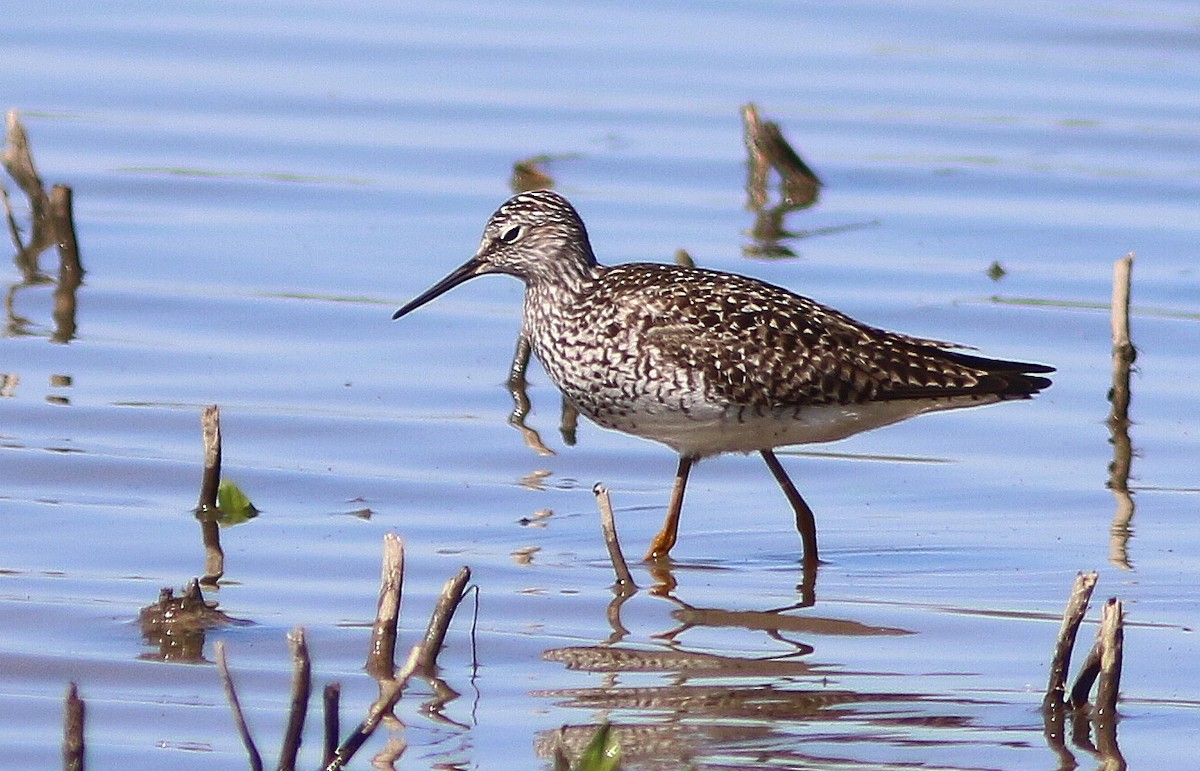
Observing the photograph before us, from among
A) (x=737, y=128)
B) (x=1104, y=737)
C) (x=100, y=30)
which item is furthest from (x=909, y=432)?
(x=100, y=30)

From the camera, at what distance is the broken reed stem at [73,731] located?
17.6ft

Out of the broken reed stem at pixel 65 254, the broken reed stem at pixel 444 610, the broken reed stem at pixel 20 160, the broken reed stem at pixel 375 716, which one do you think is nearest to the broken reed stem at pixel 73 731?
the broken reed stem at pixel 375 716

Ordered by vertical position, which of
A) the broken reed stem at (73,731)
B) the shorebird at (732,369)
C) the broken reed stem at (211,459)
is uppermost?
the shorebird at (732,369)

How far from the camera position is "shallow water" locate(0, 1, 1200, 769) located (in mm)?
7316

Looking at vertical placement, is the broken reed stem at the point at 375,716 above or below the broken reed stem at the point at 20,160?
below

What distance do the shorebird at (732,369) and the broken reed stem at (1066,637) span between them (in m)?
2.25

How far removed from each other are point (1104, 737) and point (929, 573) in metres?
2.21

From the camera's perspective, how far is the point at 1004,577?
884 cm

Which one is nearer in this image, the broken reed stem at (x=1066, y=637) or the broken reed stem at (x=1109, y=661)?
the broken reed stem at (x=1109, y=661)

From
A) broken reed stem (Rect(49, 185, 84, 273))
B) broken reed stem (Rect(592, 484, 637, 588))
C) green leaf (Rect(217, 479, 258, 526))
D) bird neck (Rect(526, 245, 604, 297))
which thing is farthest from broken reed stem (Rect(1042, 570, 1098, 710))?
broken reed stem (Rect(49, 185, 84, 273))

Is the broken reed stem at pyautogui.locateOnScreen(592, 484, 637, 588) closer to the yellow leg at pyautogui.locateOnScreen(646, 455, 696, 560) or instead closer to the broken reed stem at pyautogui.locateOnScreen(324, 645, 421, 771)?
the yellow leg at pyautogui.locateOnScreen(646, 455, 696, 560)

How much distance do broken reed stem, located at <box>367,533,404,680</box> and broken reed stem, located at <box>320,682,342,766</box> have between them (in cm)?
98

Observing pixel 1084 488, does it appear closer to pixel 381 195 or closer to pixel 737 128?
pixel 381 195

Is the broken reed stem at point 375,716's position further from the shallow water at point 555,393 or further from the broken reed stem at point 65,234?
the broken reed stem at point 65,234
